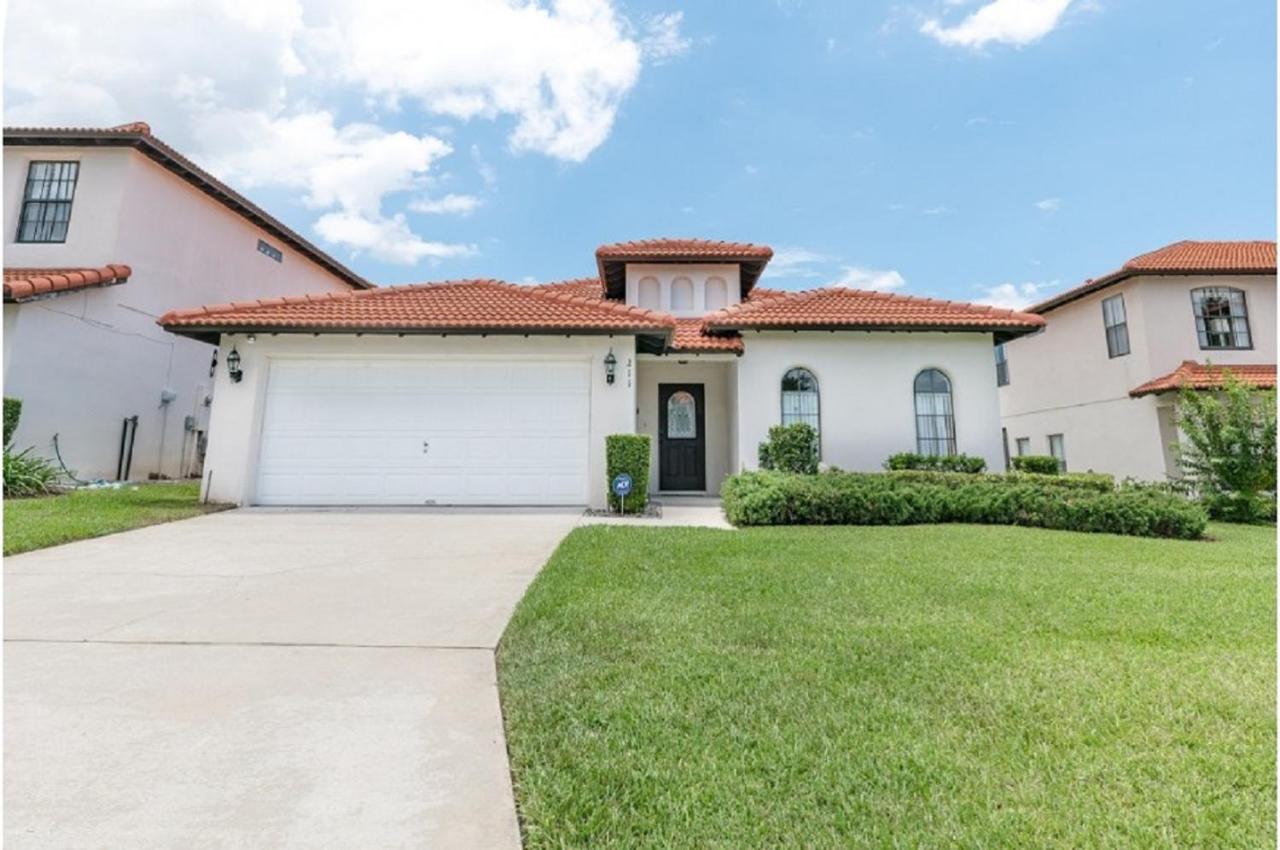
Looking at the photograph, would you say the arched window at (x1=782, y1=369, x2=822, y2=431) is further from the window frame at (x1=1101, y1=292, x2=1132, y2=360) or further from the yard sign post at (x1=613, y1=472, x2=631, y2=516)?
the window frame at (x1=1101, y1=292, x2=1132, y2=360)

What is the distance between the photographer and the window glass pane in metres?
13.3

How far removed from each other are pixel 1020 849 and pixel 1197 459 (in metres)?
13.8

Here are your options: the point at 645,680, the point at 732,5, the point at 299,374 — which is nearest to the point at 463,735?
the point at 645,680

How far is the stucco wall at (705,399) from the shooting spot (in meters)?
13.1

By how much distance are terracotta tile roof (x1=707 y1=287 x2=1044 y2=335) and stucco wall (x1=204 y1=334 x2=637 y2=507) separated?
10.2 feet

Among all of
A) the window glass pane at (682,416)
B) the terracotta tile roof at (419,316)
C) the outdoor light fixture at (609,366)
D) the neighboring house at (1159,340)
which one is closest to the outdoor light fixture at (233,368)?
the terracotta tile roof at (419,316)

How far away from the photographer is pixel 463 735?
2.23m

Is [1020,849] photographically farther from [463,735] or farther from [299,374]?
[299,374]

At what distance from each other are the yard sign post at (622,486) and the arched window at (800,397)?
14.2ft

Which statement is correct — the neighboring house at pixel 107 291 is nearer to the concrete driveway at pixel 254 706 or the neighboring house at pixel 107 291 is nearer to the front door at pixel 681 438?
the concrete driveway at pixel 254 706

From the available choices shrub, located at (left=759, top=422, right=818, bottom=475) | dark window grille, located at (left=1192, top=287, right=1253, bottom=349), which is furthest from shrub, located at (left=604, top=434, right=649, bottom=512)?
dark window grille, located at (left=1192, top=287, right=1253, bottom=349)

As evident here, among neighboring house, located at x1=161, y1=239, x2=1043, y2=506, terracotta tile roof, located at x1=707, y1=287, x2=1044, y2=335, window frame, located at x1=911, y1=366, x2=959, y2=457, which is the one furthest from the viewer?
window frame, located at x1=911, y1=366, x2=959, y2=457

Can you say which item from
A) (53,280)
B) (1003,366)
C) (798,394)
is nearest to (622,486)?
(798,394)

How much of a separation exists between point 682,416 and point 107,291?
41.5 feet
